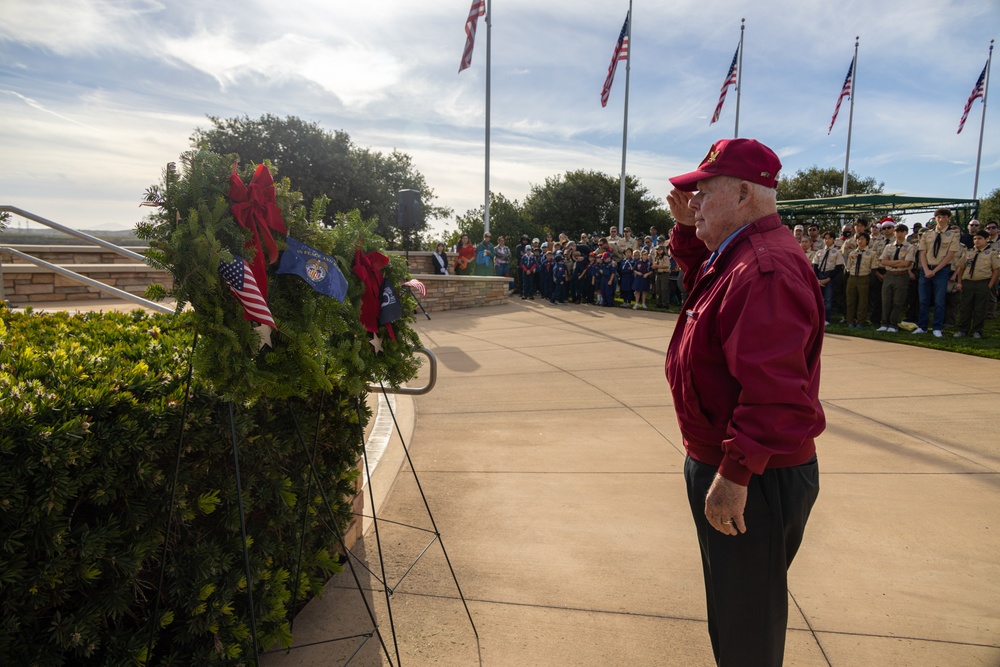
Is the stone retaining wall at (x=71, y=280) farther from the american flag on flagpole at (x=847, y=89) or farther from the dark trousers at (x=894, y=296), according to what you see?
the american flag on flagpole at (x=847, y=89)

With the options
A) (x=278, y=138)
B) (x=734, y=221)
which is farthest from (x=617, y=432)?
(x=278, y=138)

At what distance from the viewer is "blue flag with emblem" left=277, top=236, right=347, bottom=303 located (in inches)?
85.8

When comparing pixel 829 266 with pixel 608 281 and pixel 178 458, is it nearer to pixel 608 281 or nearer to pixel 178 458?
pixel 608 281

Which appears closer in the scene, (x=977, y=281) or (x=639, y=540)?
(x=639, y=540)

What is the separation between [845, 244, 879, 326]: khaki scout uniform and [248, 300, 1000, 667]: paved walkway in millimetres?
4681

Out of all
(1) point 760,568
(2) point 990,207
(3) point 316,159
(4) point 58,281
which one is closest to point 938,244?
(1) point 760,568

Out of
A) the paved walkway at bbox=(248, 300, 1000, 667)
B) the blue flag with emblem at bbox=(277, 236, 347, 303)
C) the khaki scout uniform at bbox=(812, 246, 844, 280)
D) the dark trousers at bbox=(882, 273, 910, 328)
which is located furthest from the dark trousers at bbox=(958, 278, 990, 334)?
the blue flag with emblem at bbox=(277, 236, 347, 303)

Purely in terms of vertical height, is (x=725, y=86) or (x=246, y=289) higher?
(x=725, y=86)

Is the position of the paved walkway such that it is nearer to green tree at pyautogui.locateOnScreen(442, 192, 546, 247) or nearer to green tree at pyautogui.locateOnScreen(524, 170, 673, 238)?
green tree at pyautogui.locateOnScreen(442, 192, 546, 247)

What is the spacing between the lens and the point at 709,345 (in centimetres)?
189

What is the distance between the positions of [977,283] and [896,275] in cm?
110

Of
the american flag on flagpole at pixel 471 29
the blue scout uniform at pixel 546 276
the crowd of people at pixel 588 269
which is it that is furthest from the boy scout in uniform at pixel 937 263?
the american flag on flagpole at pixel 471 29

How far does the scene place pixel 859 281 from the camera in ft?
36.8

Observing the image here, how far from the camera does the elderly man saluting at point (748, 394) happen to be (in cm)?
169
